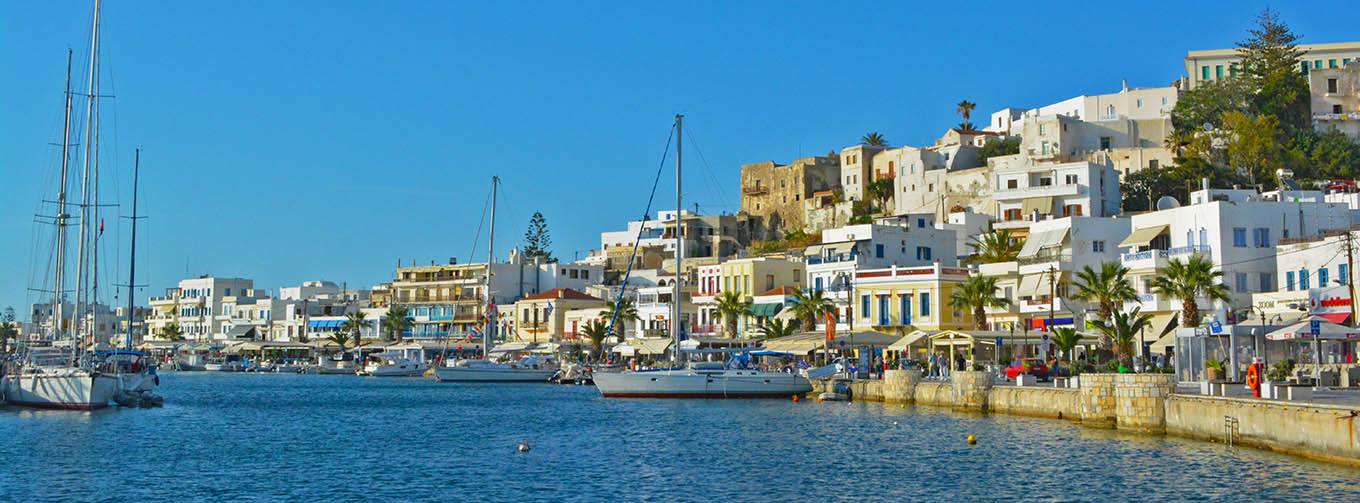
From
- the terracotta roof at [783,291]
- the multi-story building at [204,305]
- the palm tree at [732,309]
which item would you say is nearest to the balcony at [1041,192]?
the terracotta roof at [783,291]

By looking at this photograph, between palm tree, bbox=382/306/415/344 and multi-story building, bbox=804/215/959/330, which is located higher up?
multi-story building, bbox=804/215/959/330

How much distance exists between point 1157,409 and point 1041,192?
2035 inches

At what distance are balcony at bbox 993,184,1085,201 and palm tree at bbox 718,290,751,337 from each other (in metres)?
18.1

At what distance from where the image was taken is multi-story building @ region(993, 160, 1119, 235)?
83.4 meters

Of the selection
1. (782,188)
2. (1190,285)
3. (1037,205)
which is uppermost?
(782,188)

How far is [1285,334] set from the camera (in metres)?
39.3

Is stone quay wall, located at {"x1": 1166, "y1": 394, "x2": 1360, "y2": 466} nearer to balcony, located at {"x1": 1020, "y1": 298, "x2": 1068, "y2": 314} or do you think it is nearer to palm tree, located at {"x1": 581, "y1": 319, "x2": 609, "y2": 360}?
balcony, located at {"x1": 1020, "y1": 298, "x2": 1068, "y2": 314}

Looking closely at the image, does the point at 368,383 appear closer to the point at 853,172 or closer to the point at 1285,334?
the point at 853,172

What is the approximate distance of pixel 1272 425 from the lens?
94.5 ft

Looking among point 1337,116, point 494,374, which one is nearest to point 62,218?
point 494,374

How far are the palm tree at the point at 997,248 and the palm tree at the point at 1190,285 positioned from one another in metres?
18.5

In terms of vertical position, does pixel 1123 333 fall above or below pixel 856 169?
below

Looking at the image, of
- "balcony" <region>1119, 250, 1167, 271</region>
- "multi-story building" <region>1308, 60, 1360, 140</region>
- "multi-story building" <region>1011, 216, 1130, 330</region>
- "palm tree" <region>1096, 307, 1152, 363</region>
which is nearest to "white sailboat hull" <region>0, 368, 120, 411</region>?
"palm tree" <region>1096, 307, 1152, 363</region>

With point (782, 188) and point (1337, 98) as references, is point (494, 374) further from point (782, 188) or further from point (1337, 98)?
point (1337, 98)
